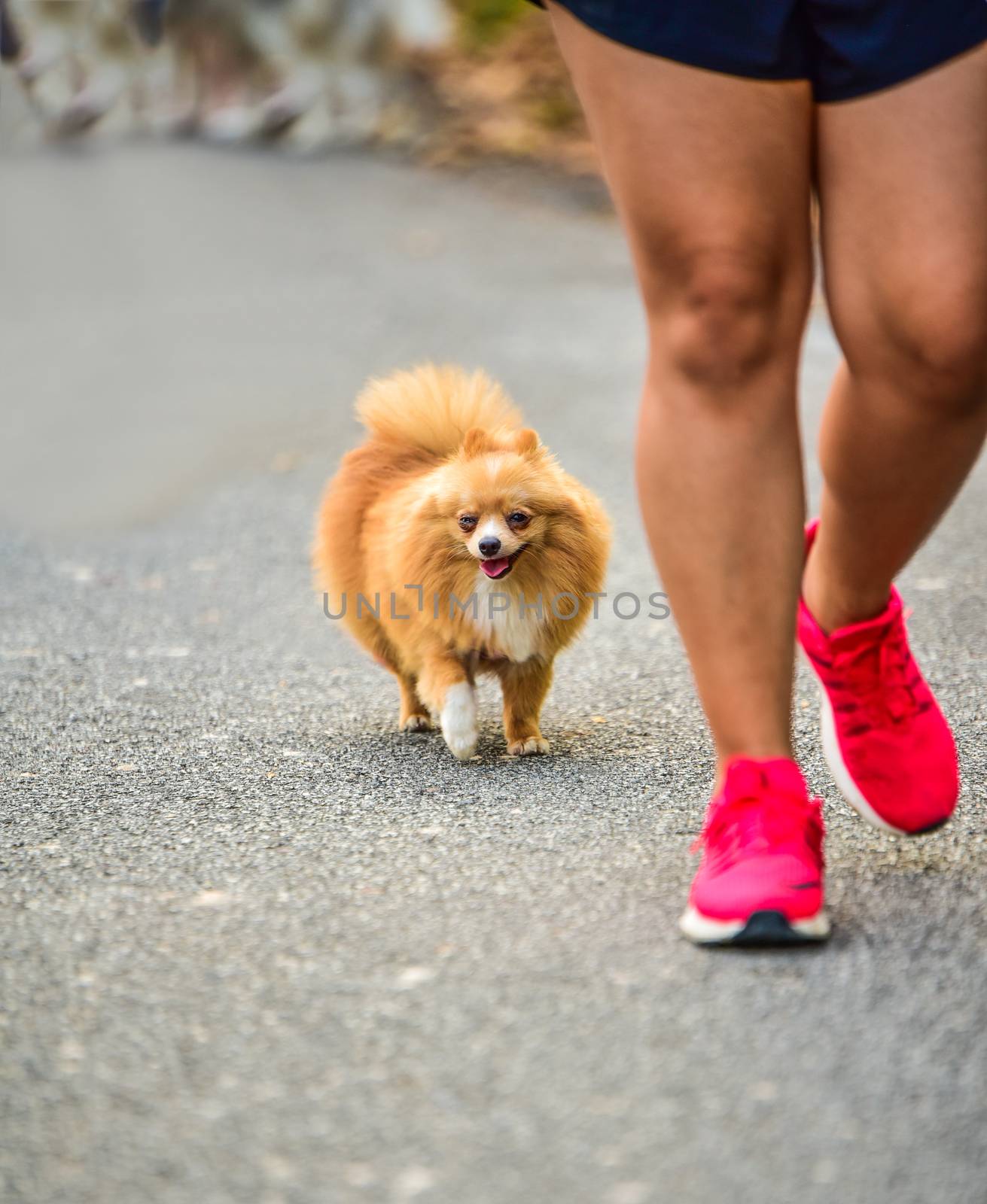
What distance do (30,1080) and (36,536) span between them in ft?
12.1

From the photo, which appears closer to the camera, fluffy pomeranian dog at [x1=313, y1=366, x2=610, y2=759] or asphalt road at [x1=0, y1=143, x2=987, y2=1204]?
asphalt road at [x1=0, y1=143, x2=987, y2=1204]

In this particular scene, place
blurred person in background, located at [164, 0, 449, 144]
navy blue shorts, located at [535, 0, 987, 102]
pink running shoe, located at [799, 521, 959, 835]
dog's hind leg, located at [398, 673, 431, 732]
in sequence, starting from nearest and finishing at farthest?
navy blue shorts, located at [535, 0, 987, 102]
pink running shoe, located at [799, 521, 959, 835]
dog's hind leg, located at [398, 673, 431, 732]
blurred person in background, located at [164, 0, 449, 144]

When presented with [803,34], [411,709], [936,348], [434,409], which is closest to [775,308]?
[936,348]

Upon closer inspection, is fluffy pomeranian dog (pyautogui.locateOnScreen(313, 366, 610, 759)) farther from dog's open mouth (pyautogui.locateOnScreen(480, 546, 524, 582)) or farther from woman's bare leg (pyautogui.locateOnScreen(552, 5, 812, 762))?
woman's bare leg (pyautogui.locateOnScreen(552, 5, 812, 762))

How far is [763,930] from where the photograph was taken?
1779mm

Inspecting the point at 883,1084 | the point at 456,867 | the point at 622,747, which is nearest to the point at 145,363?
the point at 622,747

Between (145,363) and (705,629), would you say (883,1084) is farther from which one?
(145,363)

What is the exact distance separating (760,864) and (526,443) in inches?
52.0

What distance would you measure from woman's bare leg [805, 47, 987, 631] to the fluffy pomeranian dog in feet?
3.17

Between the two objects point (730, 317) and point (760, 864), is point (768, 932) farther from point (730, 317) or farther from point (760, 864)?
point (730, 317)

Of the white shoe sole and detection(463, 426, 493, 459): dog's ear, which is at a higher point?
the white shoe sole

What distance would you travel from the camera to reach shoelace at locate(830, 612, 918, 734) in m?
2.05

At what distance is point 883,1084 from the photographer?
4.94ft

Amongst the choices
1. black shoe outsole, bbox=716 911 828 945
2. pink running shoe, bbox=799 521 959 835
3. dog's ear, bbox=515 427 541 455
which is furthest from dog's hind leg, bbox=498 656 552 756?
black shoe outsole, bbox=716 911 828 945
